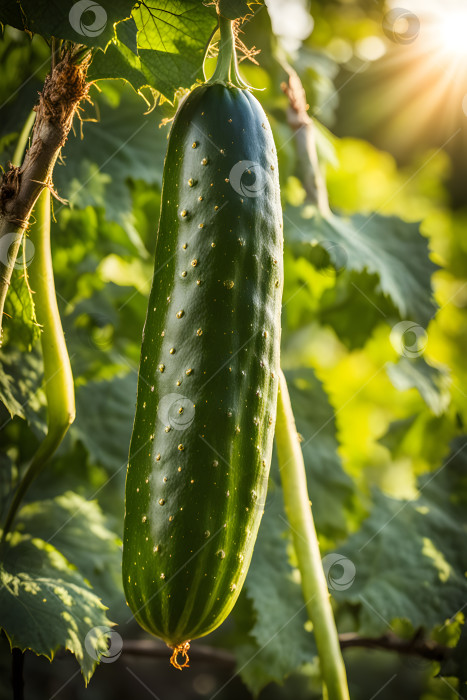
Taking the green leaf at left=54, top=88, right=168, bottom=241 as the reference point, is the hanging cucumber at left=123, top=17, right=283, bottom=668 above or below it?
below

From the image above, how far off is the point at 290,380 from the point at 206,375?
1.01m

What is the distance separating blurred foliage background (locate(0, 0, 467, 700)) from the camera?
54.5 inches

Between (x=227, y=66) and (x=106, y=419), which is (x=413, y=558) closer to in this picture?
(x=106, y=419)

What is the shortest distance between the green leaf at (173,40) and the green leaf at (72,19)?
10 cm

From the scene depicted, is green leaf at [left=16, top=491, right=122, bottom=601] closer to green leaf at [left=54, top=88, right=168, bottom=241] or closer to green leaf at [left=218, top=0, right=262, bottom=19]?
green leaf at [left=54, top=88, right=168, bottom=241]

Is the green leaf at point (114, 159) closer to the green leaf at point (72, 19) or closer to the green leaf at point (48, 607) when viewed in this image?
the green leaf at point (72, 19)

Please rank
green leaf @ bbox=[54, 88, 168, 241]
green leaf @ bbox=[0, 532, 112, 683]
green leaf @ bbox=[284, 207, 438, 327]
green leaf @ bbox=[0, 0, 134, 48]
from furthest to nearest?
green leaf @ bbox=[284, 207, 438, 327], green leaf @ bbox=[54, 88, 168, 241], green leaf @ bbox=[0, 532, 112, 683], green leaf @ bbox=[0, 0, 134, 48]

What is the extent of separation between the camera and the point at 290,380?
68.7 inches

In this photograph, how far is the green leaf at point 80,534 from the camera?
4.42 ft

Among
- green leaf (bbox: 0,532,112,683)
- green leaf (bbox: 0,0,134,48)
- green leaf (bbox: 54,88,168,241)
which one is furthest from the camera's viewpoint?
green leaf (bbox: 54,88,168,241)

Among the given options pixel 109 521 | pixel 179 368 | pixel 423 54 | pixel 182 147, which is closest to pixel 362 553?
pixel 109 521

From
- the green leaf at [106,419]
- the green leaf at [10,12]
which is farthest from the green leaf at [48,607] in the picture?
the green leaf at [10,12]

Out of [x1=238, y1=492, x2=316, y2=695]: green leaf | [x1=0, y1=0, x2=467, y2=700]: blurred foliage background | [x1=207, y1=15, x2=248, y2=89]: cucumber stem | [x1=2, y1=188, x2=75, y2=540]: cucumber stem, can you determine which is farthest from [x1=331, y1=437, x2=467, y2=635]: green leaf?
[x1=207, y1=15, x2=248, y2=89]: cucumber stem

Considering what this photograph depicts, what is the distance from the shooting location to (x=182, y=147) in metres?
0.83
